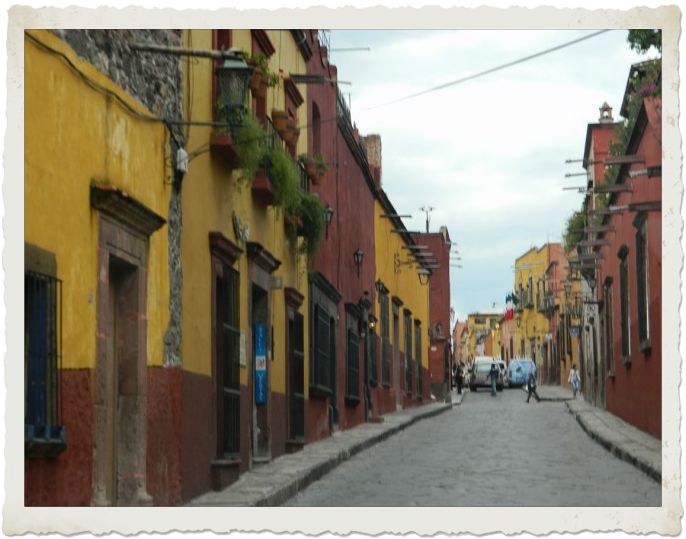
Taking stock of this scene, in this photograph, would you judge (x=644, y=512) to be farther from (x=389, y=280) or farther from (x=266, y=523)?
(x=389, y=280)

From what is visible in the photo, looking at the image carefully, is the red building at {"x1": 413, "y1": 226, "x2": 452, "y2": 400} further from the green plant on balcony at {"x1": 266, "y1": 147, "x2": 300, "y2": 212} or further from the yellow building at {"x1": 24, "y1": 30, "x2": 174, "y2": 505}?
the yellow building at {"x1": 24, "y1": 30, "x2": 174, "y2": 505}

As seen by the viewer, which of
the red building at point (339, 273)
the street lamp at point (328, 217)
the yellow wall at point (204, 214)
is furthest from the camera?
the red building at point (339, 273)

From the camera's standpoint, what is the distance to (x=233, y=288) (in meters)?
15.5

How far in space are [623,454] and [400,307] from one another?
20.4m

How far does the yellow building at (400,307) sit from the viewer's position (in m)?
34.8

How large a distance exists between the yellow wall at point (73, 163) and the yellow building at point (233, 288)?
1.74 m

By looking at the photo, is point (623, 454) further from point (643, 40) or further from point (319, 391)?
point (643, 40)

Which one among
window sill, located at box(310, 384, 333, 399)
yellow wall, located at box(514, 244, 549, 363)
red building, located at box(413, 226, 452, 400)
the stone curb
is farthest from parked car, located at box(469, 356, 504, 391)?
window sill, located at box(310, 384, 333, 399)

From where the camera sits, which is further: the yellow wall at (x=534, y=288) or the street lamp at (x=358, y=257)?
the yellow wall at (x=534, y=288)

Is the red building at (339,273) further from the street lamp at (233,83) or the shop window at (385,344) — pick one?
the street lamp at (233,83)

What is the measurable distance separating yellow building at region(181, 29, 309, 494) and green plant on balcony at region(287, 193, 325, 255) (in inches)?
11.9

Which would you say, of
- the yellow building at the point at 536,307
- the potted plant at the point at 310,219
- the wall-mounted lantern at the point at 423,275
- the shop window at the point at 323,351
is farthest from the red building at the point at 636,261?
the yellow building at the point at 536,307

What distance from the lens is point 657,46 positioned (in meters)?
15.1

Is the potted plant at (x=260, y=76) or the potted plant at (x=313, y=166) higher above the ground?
the potted plant at (x=260, y=76)
